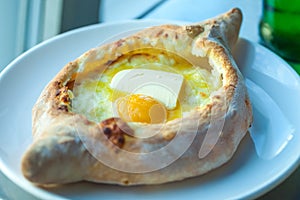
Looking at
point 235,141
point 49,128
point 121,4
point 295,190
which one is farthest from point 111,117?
point 121,4

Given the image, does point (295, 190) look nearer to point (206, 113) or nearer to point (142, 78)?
point (206, 113)

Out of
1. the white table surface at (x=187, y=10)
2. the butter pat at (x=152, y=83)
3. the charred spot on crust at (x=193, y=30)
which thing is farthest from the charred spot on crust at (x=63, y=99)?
the white table surface at (x=187, y=10)

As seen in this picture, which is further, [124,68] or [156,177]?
[124,68]

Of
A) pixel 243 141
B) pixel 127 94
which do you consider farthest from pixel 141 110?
pixel 243 141

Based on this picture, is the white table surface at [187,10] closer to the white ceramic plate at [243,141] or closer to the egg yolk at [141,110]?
the white ceramic plate at [243,141]

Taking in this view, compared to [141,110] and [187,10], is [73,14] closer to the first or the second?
[187,10]

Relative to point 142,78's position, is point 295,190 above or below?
below

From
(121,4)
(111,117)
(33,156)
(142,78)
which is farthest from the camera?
(121,4)
